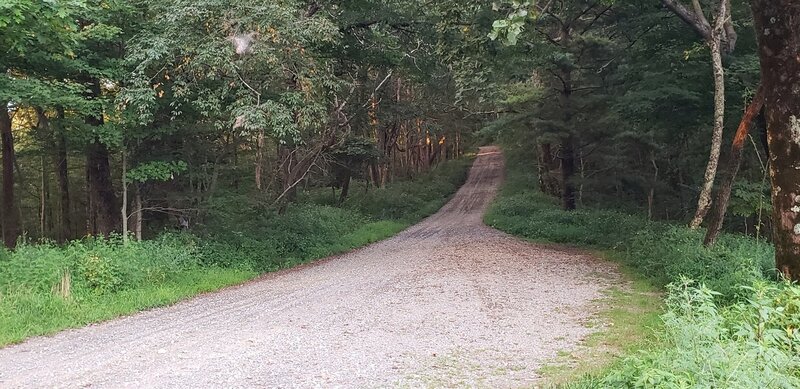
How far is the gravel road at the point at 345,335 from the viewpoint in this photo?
16.8 ft

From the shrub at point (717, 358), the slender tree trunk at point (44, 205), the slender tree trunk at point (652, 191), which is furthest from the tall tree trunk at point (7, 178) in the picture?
the slender tree trunk at point (652, 191)

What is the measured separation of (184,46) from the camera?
10219 millimetres

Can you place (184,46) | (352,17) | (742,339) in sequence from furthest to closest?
(352,17), (184,46), (742,339)

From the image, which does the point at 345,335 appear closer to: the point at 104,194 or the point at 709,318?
the point at 709,318

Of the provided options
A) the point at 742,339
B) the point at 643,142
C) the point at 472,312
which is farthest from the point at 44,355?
the point at 643,142

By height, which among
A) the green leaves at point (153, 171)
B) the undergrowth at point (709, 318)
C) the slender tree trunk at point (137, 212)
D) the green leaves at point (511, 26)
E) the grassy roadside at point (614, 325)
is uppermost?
the green leaves at point (511, 26)

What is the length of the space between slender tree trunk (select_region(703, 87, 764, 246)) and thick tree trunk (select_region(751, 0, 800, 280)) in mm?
2192

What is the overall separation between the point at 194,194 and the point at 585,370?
39.5ft

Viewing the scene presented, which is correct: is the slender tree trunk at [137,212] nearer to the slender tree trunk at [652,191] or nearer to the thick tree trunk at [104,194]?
the thick tree trunk at [104,194]

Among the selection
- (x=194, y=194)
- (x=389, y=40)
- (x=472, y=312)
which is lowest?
(x=472, y=312)

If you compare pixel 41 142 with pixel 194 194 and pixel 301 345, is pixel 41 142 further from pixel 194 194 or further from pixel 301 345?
pixel 301 345

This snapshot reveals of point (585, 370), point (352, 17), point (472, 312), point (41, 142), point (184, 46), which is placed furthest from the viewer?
point (41, 142)

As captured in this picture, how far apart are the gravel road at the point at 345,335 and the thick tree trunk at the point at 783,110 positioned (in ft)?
8.33

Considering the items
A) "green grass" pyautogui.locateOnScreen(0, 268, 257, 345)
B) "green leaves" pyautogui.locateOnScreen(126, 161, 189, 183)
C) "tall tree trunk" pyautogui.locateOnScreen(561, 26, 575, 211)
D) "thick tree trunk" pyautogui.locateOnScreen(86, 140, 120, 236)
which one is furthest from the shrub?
"tall tree trunk" pyautogui.locateOnScreen(561, 26, 575, 211)
